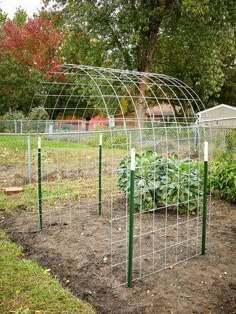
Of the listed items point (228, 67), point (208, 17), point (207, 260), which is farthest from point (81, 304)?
point (228, 67)

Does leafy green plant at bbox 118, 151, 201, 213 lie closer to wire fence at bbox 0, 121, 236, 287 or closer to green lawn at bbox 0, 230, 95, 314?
wire fence at bbox 0, 121, 236, 287

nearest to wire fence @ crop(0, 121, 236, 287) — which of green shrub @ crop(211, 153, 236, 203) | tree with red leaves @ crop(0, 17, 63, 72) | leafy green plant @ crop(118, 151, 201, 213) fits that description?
leafy green plant @ crop(118, 151, 201, 213)

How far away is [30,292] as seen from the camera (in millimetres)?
3322

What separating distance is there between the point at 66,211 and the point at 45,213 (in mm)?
376

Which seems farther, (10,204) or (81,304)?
(10,204)

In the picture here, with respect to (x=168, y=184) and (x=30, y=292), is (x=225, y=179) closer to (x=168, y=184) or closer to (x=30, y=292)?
(x=168, y=184)

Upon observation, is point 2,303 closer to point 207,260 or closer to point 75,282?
point 75,282

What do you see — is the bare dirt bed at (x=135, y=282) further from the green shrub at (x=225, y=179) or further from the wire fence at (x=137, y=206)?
the green shrub at (x=225, y=179)

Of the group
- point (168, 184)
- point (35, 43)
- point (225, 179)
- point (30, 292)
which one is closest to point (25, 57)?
point (35, 43)

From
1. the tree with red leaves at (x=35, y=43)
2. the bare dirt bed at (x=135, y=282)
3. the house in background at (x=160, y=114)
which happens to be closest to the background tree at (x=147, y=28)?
the house in background at (x=160, y=114)

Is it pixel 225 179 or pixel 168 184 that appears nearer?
pixel 168 184

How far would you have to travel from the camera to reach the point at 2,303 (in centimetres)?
315

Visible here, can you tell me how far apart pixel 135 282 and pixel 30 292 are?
40.1 inches

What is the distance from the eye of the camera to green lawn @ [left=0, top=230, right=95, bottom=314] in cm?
307
